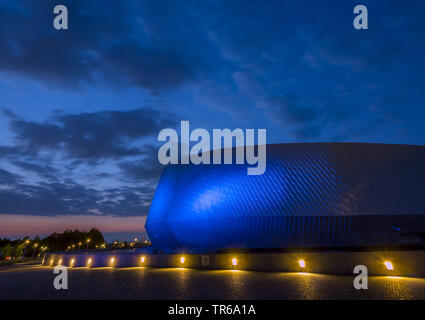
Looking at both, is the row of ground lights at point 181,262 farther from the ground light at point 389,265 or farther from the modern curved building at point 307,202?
the modern curved building at point 307,202

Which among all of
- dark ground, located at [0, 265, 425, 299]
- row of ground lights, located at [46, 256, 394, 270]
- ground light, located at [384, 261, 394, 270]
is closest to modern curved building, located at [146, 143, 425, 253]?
row of ground lights, located at [46, 256, 394, 270]

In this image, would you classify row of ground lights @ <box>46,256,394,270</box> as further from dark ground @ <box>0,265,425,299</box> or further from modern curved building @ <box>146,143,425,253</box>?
modern curved building @ <box>146,143,425,253</box>

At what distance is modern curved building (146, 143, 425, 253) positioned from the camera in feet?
72.9

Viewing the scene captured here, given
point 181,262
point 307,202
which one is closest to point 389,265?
point 307,202

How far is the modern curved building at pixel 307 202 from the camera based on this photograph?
22234 mm

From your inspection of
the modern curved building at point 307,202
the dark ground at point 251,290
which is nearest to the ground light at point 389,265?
the dark ground at point 251,290

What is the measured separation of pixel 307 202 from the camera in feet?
76.5

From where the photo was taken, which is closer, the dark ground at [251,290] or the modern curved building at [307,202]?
the dark ground at [251,290]

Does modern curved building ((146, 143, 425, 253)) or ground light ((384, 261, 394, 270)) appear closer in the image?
ground light ((384, 261, 394, 270))

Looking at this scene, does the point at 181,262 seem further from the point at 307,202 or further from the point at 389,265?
the point at 389,265

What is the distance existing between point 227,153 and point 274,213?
940cm
